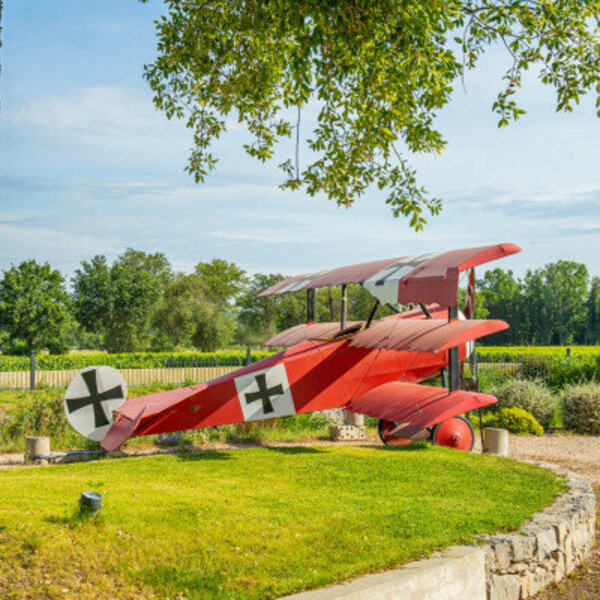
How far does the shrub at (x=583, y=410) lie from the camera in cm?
1342

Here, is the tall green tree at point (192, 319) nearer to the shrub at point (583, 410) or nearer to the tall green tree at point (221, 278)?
the tall green tree at point (221, 278)

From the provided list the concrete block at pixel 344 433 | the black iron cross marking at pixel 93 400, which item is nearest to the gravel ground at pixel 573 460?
the concrete block at pixel 344 433

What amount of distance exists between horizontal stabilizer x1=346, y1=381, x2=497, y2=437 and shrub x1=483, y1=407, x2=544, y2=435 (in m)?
4.76

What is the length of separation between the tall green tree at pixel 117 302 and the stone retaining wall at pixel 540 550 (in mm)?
40378

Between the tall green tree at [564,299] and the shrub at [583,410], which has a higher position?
the tall green tree at [564,299]

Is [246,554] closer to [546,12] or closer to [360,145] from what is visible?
[360,145]

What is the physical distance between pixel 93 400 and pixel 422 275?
489 cm

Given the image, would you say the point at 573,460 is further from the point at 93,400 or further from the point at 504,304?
the point at 504,304

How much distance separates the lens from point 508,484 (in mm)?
6895

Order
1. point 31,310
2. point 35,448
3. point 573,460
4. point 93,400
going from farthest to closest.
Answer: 1. point 31,310
2. point 573,460
3. point 35,448
4. point 93,400

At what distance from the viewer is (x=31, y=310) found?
119 ft

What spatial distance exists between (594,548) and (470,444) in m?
2.87

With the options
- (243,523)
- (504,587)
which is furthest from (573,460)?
(243,523)

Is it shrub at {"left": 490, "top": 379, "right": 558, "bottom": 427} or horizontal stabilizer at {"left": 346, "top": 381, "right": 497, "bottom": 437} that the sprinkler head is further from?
shrub at {"left": 490, "top": 379, "right": 558, "bottom": 427}
